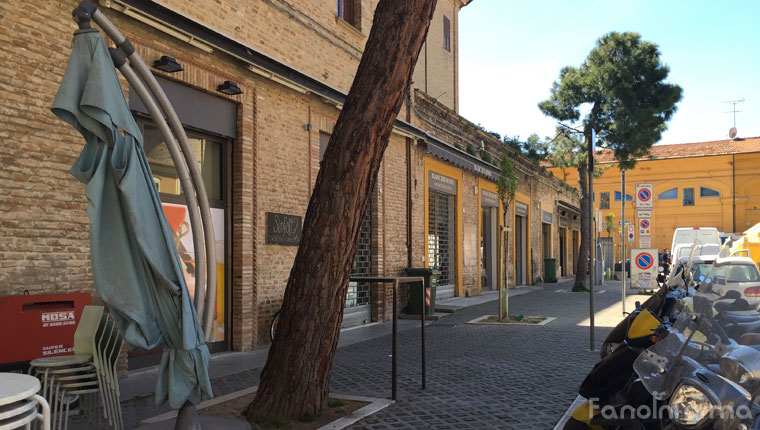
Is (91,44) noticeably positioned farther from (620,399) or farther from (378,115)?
(620,399)

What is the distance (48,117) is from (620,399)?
6030 millimetres

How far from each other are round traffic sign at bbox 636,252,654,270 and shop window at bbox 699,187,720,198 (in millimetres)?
39416

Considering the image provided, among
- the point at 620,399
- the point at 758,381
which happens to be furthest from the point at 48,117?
the point at 758,381

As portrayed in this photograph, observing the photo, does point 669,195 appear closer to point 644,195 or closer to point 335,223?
point 644,195

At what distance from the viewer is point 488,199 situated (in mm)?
21859

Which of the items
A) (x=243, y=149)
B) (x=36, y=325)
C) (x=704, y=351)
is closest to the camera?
(x=704, y=351)

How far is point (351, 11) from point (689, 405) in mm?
12103

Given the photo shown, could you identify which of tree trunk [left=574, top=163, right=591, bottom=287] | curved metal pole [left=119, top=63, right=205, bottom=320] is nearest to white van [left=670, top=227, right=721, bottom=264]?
tree trunk [left=574, top=163, right=591, bottom=287]

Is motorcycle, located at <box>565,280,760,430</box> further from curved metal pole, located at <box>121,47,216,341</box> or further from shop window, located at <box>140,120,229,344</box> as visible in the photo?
shop window, located at <box>140,120,229,344</box>

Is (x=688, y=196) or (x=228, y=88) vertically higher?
(x=688, y=196)

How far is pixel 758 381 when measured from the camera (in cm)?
288

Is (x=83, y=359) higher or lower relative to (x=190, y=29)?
lower

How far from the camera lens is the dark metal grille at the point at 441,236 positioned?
17.2 m

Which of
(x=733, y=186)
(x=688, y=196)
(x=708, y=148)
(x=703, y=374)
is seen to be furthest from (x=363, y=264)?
(x=708, y=148)
